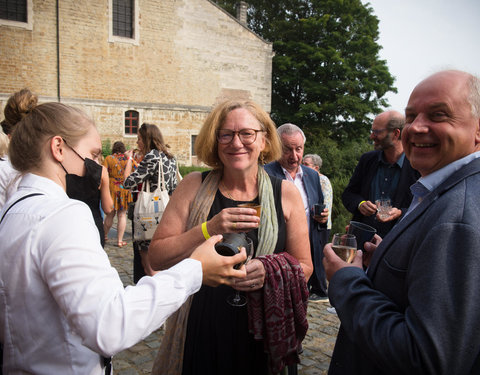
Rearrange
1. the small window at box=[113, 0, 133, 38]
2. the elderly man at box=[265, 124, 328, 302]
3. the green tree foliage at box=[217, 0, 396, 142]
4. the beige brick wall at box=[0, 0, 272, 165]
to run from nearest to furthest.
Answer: the elderly man at box=[265, 124, 328, 302] → the beige brick wall at box=[0, 0, 272, 165] → the small window at box=[113, 0, 133, 38] → the green tree foliage at box=[217, 0, 396, 142]

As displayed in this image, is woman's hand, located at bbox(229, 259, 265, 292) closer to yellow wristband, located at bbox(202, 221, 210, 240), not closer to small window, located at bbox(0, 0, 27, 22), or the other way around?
yellow wristband, located at bbox(202, 221, 210, 240)

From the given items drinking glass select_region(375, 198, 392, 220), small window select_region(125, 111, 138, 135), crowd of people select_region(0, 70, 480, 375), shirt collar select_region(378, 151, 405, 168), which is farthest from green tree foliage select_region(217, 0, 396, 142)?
crowd of people select_region(0, 70, 480, 375)

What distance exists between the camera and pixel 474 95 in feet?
4.62

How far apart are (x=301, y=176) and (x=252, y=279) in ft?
9.83

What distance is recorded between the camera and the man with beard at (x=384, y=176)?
3.90 m

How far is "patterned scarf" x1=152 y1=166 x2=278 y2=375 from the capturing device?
2189 mm

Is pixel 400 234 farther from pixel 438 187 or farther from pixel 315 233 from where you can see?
pixel 315 233

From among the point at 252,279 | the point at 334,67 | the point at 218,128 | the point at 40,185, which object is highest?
the point at 334,67

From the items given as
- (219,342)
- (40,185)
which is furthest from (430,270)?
(40,185)

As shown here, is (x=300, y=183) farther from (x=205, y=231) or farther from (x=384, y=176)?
(x=205, y=231)

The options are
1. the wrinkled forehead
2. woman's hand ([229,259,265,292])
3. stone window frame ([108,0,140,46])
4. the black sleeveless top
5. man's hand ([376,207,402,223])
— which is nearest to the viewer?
the wrinkled forehead

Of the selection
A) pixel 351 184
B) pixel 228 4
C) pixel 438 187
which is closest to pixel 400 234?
pixel 438 187

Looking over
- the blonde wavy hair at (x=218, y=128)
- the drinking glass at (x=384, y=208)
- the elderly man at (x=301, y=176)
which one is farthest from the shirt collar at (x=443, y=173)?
the elderly man at (x=301, y=176)

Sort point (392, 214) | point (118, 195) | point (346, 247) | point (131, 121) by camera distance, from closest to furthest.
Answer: point (346, 247), point (392, 214), point (118, 195), point (131, 121)
